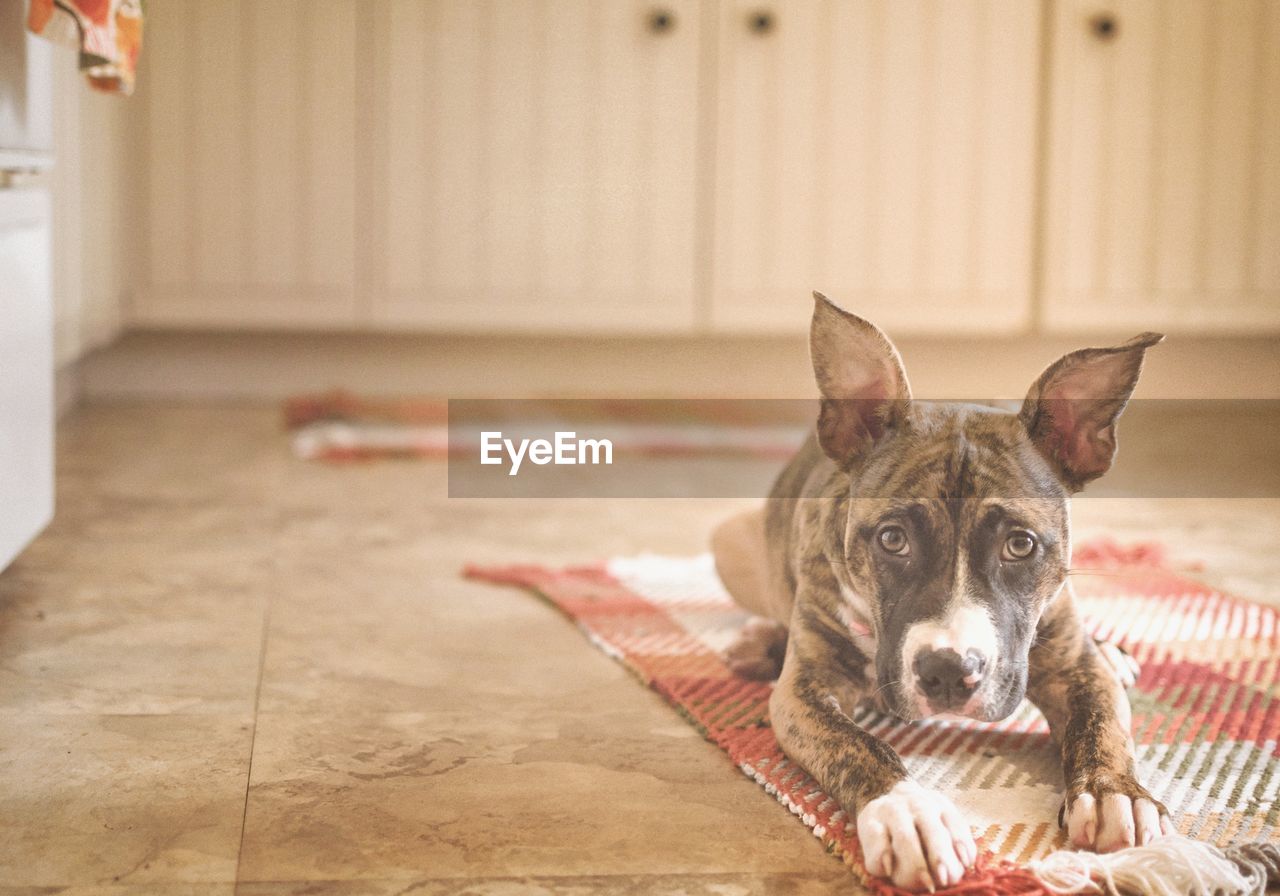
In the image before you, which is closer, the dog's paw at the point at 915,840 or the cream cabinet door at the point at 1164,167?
the dog's paw at the point at 915,840

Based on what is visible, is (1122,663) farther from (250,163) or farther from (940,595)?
(250,163)

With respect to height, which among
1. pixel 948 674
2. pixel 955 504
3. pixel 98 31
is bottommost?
pixel 948 674

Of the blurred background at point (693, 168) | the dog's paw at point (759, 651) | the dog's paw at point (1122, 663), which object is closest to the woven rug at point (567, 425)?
the blurred background at point (693, 168)

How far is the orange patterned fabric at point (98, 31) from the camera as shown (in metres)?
1.74

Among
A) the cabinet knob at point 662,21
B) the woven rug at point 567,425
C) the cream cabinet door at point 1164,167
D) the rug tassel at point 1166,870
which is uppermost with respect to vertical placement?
the cabinet knob at point 662,21

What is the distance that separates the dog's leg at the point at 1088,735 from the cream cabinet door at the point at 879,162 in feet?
7.53

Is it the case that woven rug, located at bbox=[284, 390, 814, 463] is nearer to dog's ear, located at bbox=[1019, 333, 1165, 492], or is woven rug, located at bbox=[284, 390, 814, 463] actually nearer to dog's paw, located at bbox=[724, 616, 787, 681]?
dog's paw, located at bbox=[724, 616, 787, 681]

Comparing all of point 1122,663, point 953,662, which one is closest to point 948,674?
point 953,662

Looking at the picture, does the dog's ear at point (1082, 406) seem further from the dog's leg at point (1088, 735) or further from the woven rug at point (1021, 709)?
the woven rug at point (1021, 709)

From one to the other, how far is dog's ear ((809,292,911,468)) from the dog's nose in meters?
0.25

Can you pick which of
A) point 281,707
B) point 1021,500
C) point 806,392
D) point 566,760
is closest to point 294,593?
point 281,707

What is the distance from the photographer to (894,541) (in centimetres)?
127

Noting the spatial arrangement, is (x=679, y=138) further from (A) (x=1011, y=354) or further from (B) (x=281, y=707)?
(B) (x=281, y=707)

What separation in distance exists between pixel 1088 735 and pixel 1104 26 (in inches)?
106
